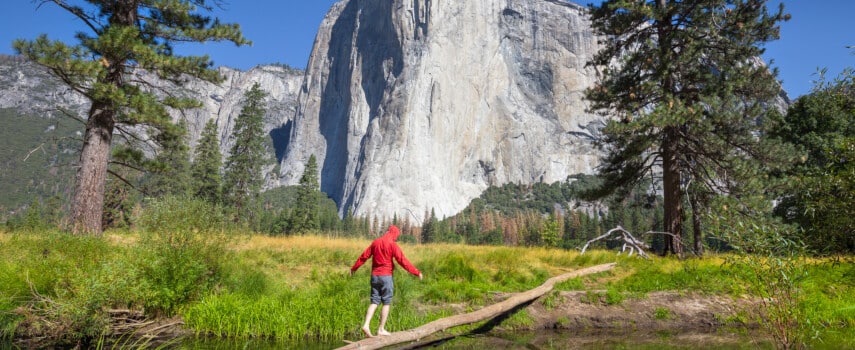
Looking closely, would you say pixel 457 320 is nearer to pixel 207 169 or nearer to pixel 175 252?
pixel 175 252

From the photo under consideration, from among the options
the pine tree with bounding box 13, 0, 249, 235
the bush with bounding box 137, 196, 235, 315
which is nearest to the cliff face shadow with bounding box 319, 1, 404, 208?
the pine tree with bounding box 13, 0, 249, 235

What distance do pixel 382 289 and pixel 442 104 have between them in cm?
13387

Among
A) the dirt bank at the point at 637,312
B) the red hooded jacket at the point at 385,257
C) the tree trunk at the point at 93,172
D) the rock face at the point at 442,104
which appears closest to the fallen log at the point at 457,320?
the dirt bank at the point at 637,312

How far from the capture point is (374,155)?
13475 cm

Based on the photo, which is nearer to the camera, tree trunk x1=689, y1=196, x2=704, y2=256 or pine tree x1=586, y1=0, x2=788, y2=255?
pine tree x1=586, y1=0, x2=788, y2=255

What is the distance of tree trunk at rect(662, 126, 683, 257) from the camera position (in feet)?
51.4

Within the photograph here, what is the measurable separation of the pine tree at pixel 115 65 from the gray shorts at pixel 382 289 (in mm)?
9227

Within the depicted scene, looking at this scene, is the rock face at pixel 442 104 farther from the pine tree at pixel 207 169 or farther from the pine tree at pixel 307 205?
the pine tree at pixel 207 169

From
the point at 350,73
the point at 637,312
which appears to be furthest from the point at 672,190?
the point at 350,73

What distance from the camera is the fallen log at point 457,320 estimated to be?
6.25 meters

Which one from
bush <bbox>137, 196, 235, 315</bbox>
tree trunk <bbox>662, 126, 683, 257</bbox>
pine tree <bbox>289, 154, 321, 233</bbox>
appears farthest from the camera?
pine tree <bbox>289, 154, 321, 233</bbox>

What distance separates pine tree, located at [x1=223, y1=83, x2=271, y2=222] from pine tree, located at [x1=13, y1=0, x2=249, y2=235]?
3104 cm

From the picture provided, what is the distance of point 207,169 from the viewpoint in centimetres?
4897

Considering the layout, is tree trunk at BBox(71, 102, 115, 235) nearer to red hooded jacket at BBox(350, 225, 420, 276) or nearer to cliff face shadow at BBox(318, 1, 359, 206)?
red hooded jacket at BBox(350, 225, 420, 276)
